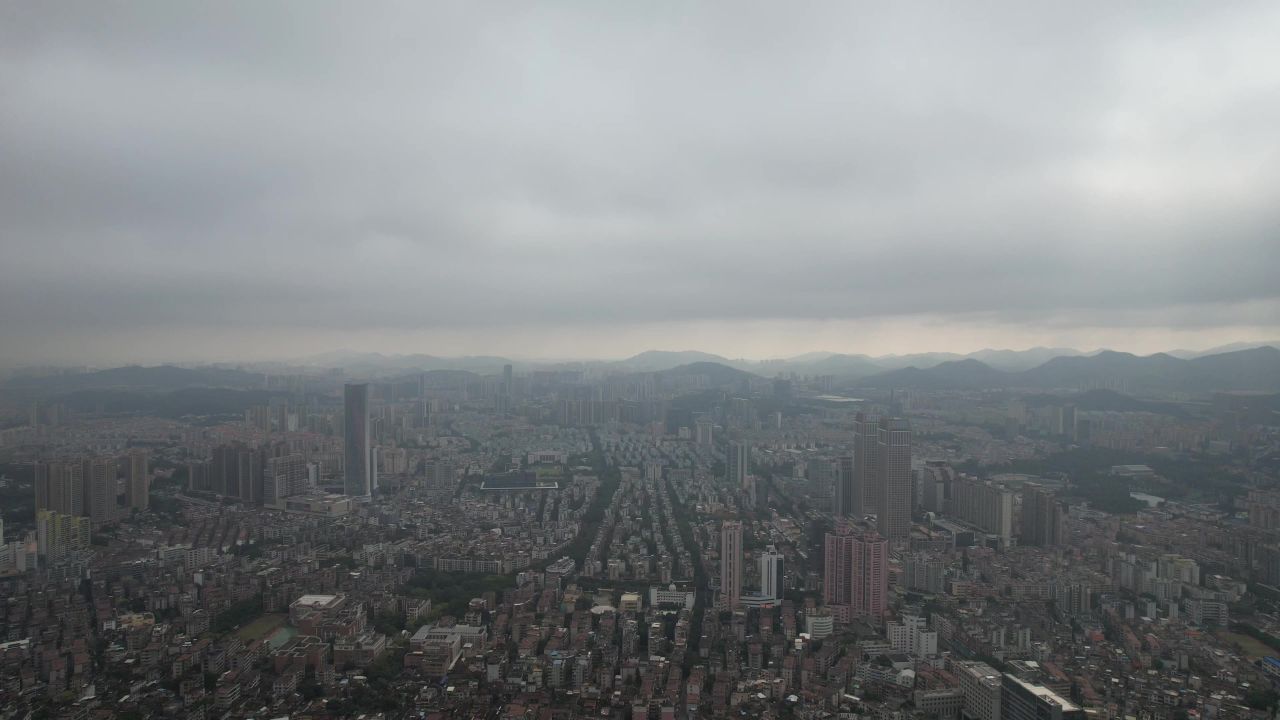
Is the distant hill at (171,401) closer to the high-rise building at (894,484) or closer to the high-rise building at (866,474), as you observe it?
the high-rise building at (866,474)

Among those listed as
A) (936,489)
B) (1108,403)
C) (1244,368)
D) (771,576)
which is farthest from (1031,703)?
(1108,403)

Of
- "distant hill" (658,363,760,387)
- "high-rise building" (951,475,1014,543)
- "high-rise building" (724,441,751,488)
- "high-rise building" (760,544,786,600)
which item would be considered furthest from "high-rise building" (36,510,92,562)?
"distant hill" (658,363,760,387)

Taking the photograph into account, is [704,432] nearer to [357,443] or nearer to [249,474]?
[357,443]

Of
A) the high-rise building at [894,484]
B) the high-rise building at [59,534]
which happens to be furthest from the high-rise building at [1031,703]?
the high-rise building at [59,534]

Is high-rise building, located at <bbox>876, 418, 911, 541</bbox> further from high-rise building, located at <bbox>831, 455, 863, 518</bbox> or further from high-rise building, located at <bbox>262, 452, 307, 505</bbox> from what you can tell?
high-rise building, located at <bbox>262, 452, 307, 505</bbox>

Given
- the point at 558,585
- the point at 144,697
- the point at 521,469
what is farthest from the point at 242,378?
the point at 144,697
